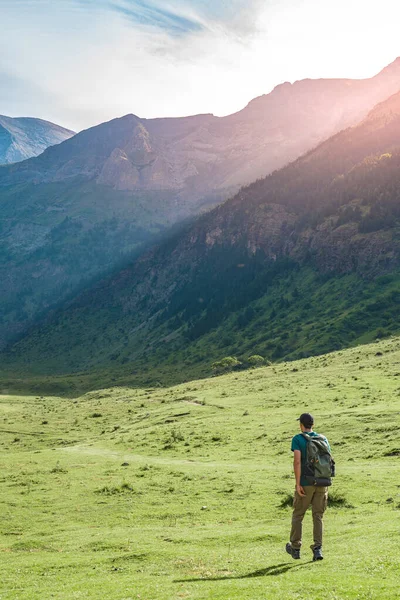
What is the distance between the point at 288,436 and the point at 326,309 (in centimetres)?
12418

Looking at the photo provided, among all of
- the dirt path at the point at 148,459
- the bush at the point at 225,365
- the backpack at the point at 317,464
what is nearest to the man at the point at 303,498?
the backpack at the point at 317,464

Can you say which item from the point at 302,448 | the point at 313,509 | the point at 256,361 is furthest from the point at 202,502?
the point at 256,361

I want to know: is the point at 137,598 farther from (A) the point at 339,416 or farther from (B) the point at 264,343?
(B) the point at 264,343

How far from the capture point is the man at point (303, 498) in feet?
59.4

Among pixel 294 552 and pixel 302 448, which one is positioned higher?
pixel 302 448

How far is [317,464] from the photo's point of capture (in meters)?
18.0

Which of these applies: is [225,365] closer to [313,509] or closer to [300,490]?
[313,509]

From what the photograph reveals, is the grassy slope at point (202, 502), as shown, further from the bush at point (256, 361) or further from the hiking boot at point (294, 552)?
the bush at point (256, 361)

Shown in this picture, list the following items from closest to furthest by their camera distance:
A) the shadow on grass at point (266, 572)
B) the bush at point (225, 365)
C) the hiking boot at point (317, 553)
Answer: the shadow on grass at point (266, 572), the hiking boot at point (317, 553), the bush at point (225, 365)

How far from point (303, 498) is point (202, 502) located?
621 inches

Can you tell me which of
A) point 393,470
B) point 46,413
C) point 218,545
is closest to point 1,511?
point 218,545

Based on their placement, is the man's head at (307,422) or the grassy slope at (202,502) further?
the man's head at (307,422)

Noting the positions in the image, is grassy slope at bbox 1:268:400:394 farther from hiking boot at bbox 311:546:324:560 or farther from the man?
hiking boot at bbox 311:546:324:560

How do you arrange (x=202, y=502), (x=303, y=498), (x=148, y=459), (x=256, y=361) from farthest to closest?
1. (x=256, y=361)
2. (x=148, y=459)
3. (x=202, y=502)
4. (x=303, y=498)
